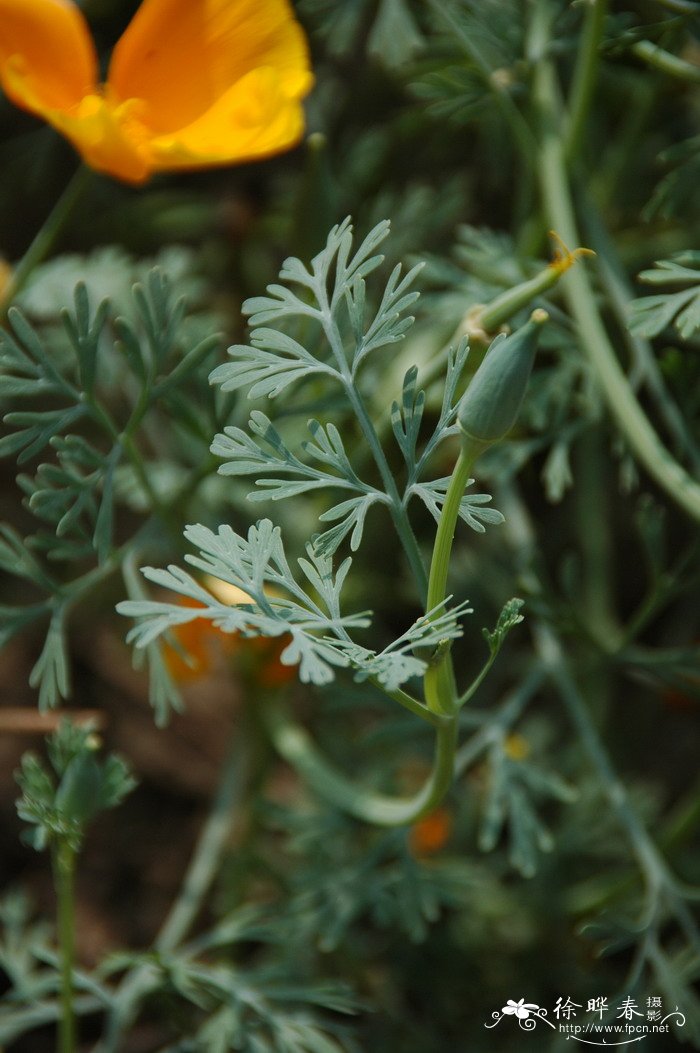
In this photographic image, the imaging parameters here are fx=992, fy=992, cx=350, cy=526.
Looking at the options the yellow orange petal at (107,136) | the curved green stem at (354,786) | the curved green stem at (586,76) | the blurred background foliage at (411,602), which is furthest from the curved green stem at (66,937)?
the curved green stem at (586,76)

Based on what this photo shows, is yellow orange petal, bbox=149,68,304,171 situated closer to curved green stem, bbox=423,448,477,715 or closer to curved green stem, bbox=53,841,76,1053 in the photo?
curved green stem, bbox=423,448,477,715

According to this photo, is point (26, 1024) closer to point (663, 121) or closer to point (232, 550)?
point (232, 550)

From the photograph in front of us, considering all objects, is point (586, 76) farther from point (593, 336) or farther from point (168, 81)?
point (168, 81)

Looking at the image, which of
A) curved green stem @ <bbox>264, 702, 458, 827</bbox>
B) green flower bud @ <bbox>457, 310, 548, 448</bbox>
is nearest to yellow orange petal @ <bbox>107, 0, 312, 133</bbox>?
green flower bud @ <bbox>457, 310, 548, 448</bbox>

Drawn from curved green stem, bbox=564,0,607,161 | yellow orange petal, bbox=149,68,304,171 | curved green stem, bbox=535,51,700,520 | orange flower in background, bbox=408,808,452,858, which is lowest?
orange flower in background, bbox=408,808,452,858

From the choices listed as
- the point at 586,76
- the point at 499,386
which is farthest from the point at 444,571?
the point at 586,76

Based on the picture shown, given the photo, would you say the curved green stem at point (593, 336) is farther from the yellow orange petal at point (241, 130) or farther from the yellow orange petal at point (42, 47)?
the yellow orange petal at point (42, 47)

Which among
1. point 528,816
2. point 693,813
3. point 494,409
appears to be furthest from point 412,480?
point 693,813
